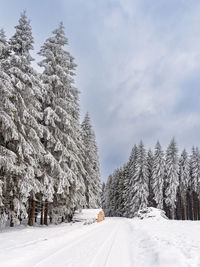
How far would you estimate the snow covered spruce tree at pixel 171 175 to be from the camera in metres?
35.5

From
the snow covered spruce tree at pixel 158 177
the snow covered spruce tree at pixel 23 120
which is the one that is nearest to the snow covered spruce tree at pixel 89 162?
the snow covered spruce tree at pixel 23 120

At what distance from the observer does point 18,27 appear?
1257 centimetres

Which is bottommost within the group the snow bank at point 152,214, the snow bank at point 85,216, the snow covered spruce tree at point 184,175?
the snow bank at point 152,214

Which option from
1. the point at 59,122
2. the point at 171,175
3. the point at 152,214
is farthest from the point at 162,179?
the point at 59,122

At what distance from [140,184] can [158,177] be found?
416 centimetres

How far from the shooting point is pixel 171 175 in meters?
36.3

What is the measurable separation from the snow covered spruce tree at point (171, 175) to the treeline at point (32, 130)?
2395cm

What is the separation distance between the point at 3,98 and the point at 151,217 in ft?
76.3

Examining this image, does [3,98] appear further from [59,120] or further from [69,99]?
[69,99]

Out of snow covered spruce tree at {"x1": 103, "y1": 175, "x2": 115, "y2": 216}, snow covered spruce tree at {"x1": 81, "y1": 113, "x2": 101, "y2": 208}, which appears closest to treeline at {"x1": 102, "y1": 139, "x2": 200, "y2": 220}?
snow covered spruce tree at {"x1": 81, "y1": 113, "x2": 101, "y2": 208}

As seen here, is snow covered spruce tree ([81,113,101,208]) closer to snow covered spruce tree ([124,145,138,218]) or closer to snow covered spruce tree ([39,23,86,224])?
snow covered spruce tree ([39,23,86,224])

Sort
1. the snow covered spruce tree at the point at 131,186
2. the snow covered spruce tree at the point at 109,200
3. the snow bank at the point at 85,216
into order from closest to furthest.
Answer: the snow bank at the point at 85,216, the snow covered spruce tree at the point at 131,186, the snow covered spruce tree at the point at 109,200

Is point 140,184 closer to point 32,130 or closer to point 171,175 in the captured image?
point 171,175

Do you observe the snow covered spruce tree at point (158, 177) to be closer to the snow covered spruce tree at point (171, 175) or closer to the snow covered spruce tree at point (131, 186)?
the snow covered spruce tree at point (171, 175)
